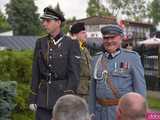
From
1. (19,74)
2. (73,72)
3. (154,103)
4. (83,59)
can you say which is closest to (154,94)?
(154,103)

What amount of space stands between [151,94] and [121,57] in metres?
16.1

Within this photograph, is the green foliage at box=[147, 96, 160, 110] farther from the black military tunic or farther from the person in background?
the black military tunic

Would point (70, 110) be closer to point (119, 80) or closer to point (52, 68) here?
point (119, 80)

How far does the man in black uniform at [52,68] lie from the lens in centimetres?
688

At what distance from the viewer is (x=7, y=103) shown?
8062mm

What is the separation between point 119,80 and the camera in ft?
20.6

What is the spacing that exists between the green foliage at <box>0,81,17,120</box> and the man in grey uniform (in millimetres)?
1923

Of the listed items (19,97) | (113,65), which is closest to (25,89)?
(19,97)

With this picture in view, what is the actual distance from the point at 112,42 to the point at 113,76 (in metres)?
0.35

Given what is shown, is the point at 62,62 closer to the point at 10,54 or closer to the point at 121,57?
the point at 121,57

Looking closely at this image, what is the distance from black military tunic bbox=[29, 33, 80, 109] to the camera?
688cm

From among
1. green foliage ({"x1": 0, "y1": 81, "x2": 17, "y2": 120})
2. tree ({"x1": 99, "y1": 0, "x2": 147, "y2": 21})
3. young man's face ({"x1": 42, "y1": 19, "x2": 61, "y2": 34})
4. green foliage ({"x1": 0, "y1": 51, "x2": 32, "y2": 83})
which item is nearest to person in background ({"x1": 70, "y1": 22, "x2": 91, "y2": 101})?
green foliage ({"x1": 0, "y1": 81, "x2": 17, "y2": 120})

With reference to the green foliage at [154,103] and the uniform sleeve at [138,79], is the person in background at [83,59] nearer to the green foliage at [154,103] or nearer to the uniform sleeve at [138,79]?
the uniform sleeve at [138,79]

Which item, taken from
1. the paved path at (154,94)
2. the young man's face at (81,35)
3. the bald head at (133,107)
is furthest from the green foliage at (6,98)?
the paved path at (154,94)
